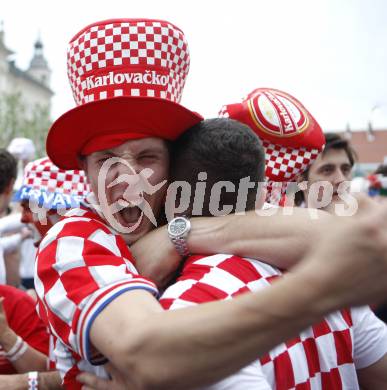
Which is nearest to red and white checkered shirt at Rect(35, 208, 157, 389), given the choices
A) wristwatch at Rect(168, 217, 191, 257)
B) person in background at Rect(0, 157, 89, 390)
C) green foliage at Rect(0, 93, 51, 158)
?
wristwatch at Rect(168, 217, 191, 257)

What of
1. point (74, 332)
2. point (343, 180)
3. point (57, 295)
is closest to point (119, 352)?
point (74, 332)

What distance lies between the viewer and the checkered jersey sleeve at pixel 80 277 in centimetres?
117

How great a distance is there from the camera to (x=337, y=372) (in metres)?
1.44

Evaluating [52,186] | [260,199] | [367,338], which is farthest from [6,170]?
[367,338]

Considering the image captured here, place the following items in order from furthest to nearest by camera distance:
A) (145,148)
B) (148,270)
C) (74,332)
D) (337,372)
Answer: (145,148) → (148,270) → (337,372) → (74,332)

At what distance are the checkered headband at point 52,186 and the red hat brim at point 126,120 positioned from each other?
1.25 m

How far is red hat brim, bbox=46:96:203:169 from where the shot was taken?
164cm

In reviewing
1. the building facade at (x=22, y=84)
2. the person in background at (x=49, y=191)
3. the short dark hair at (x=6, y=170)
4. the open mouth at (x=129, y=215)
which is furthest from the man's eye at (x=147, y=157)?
the building facade at (x=22, y=84)

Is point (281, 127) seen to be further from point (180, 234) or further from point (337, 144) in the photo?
point (337, 144)

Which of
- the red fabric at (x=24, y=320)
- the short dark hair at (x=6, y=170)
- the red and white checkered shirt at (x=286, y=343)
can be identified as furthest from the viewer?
the short dark hair at (x=6, y=170)

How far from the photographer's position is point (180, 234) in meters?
1.54

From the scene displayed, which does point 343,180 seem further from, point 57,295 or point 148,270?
point 57,295

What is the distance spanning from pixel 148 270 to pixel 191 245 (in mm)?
152

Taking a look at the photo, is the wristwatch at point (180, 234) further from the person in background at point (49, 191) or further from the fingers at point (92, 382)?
the person in background at point (49, 191)
